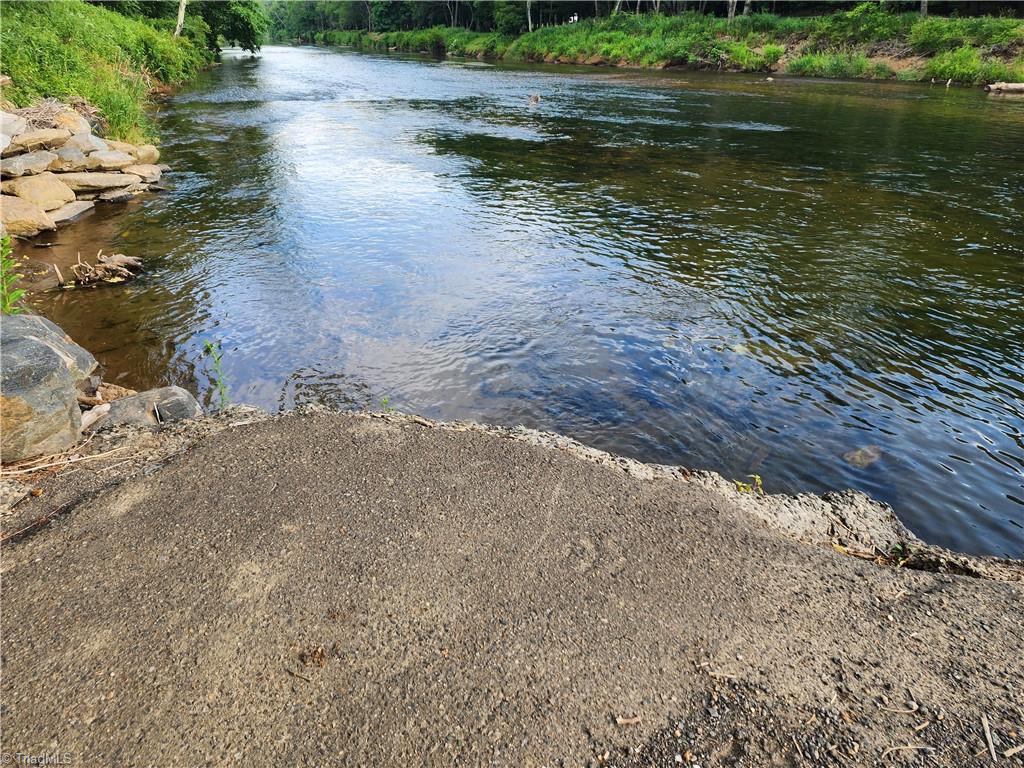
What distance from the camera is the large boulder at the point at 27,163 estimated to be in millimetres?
11094

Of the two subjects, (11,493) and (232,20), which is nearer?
(11,493)

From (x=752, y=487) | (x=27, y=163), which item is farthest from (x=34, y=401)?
(x=27, y=163)

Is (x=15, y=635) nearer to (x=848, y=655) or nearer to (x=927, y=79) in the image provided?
(x=848, y=655)

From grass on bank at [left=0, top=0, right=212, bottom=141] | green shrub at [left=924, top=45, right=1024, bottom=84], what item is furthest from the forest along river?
green shrub at [left=924, top=45, right=1024, bottom=84]

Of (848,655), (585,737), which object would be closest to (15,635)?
(585,737)

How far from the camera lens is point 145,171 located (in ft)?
45.8

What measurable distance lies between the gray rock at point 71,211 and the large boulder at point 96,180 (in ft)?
1.29

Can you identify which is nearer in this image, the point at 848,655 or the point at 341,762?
the point at 341,762

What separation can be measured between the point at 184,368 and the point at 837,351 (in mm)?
7088

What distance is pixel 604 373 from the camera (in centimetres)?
667

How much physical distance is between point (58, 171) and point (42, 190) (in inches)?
43.1

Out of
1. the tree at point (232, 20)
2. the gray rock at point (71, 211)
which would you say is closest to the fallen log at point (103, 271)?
the gray rock at point (71, 211)

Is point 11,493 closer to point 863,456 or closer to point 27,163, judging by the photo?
point 863,456

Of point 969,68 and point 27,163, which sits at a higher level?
point 969,68
